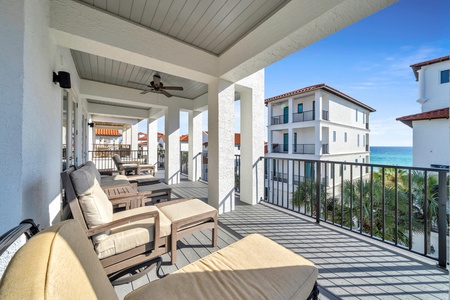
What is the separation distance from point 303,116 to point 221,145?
511 inches

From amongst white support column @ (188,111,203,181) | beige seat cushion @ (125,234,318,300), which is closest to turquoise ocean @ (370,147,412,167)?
white support column @ (188,111,203,181)

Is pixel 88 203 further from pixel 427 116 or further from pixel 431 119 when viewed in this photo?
pixel 431 119

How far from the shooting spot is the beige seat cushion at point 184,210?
2.04 metres

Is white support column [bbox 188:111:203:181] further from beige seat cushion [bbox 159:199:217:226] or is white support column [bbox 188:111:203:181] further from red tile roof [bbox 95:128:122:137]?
red tile roof [bbox 95:128:122:137]

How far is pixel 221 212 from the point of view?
3400 mm

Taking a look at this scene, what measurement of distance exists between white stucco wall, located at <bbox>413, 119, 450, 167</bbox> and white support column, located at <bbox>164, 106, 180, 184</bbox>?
11064mm

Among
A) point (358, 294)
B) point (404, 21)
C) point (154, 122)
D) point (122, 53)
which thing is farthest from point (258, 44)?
point (154, 122)

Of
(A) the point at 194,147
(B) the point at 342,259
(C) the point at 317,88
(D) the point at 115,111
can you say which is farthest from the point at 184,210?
(C) the point at 317,88

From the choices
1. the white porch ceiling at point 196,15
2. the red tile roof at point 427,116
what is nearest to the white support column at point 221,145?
the white porch ceiling at point 196,15

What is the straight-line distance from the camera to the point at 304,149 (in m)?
14.7

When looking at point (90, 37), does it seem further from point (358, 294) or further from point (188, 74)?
point (358, 294)

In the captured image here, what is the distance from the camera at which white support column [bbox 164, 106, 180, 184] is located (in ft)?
19.4

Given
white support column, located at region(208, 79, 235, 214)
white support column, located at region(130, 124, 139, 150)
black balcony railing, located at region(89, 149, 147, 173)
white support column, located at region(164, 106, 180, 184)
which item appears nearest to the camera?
white support column, located at region(208, 79, 235, 214)

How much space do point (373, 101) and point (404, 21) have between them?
1565cm
